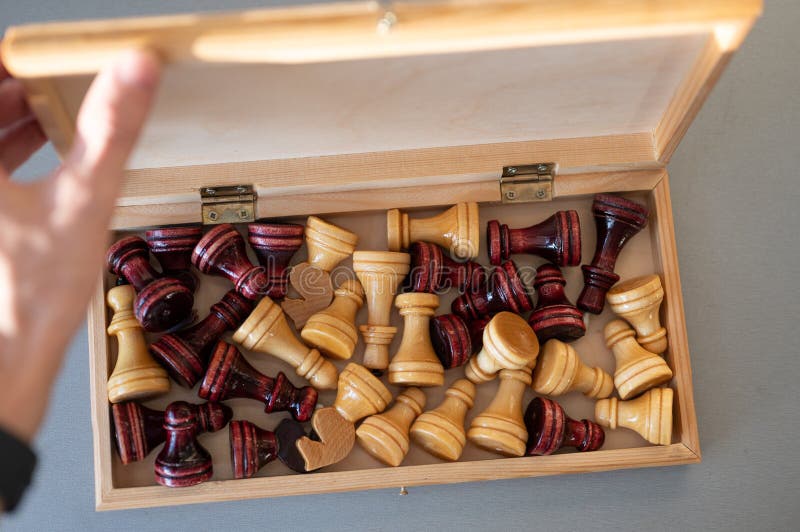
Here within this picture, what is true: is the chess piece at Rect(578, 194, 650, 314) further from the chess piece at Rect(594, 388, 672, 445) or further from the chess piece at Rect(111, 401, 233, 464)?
the chess piece at Rect(111, 401, 233, 464)

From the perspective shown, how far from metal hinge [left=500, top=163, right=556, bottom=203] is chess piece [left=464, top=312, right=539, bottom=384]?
0.56ft

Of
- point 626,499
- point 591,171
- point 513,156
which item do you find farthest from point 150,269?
point 626,499

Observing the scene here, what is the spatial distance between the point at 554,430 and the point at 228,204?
55 cm

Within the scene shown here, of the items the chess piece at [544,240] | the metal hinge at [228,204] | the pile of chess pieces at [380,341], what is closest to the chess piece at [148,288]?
the pile of chess pieces at [380,341]

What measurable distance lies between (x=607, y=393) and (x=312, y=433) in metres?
0.42

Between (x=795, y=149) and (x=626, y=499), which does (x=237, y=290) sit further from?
(x=795, y=149)

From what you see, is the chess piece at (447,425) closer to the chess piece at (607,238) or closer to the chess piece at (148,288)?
the chess piece at (607,238)

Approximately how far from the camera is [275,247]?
1.06m

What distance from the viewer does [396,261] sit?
1.05 m

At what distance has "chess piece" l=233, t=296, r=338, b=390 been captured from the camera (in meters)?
1.03

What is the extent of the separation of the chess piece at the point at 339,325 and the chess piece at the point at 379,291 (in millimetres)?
19

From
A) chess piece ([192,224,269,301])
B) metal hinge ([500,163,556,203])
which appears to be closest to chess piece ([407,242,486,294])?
metal hinge ([500,163,556,203])

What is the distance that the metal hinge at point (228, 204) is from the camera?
1.05m

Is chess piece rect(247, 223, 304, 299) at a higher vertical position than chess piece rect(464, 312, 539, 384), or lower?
higher
